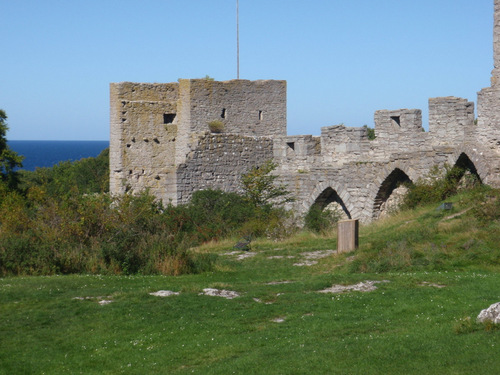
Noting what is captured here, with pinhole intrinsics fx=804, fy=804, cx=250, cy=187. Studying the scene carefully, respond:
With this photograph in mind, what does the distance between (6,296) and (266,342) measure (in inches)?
202

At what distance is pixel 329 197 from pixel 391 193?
249cm

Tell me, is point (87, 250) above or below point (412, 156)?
below

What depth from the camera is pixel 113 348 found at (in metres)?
10.4

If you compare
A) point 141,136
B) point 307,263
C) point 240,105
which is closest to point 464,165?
point 307,263

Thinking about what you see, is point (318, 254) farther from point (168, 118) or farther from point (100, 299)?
point (168, 118)

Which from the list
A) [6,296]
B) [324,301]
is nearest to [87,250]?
[6,296]

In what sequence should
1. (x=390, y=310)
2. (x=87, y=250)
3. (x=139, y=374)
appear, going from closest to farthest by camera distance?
(x=139, y=374), (x=390, y=310), (x=87, y=250)

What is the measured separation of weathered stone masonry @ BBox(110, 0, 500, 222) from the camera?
22531mm

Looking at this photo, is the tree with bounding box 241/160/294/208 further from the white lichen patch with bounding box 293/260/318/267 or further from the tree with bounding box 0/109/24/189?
the tree with bounding box 0/109/24/189

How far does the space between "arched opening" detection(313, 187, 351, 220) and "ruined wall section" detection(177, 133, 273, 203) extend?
323 centimetres

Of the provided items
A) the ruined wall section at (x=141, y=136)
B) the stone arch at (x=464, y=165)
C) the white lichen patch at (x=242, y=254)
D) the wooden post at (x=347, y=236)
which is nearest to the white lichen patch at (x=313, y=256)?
the wooden post at (x=347, y=236)

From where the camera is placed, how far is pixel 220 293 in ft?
43.4

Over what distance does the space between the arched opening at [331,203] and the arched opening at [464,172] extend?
4.59m

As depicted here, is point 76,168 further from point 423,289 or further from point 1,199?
point 423,289
